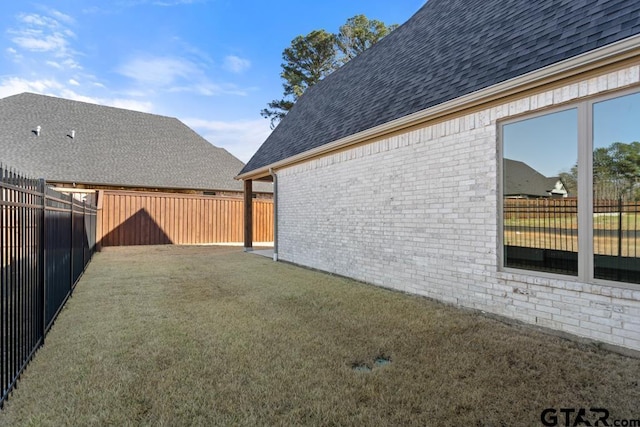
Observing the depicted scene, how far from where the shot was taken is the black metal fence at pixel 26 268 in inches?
98.5

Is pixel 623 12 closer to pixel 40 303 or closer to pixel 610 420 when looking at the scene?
pixel 610 420

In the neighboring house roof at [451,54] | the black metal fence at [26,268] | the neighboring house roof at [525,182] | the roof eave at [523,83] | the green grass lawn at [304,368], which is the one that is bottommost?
the green grass lawn at [304,368]

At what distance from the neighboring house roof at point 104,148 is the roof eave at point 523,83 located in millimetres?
13526

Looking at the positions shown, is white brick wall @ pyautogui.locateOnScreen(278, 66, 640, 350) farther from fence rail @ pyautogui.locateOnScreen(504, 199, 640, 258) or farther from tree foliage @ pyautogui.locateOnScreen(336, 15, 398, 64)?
tree foliage @ pyautogui.locateOnScreen(336, 15, 398, 64)

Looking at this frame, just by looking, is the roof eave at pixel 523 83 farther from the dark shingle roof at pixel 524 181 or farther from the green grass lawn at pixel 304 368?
the green grass lawn at pixel 304 368

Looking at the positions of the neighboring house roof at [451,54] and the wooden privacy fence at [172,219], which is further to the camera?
Answer: the wooden privacy fence at [172,219]

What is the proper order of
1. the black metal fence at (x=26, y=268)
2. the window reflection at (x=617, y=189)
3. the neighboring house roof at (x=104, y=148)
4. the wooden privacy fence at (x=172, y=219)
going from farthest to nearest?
the neighboring house roof at (x=104, y=148), the wooden privacy fence at (x=172, y=219), the window reflection at (x=617, y=189), the black metal fence at (x=26, y=268)

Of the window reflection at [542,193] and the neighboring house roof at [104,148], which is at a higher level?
the neighboring house roof at [104,148]

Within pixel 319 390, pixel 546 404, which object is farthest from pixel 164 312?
pixel 546 404

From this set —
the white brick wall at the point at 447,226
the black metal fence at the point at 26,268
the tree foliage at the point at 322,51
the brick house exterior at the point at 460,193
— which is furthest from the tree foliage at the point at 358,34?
the black metal fence at the point at 26,268

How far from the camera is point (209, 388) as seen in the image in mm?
2615

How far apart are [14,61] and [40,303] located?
58.2ft

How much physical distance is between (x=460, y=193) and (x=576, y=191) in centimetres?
139

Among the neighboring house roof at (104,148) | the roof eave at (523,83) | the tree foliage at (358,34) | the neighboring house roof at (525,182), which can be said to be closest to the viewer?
the roof eave at (523,83)
